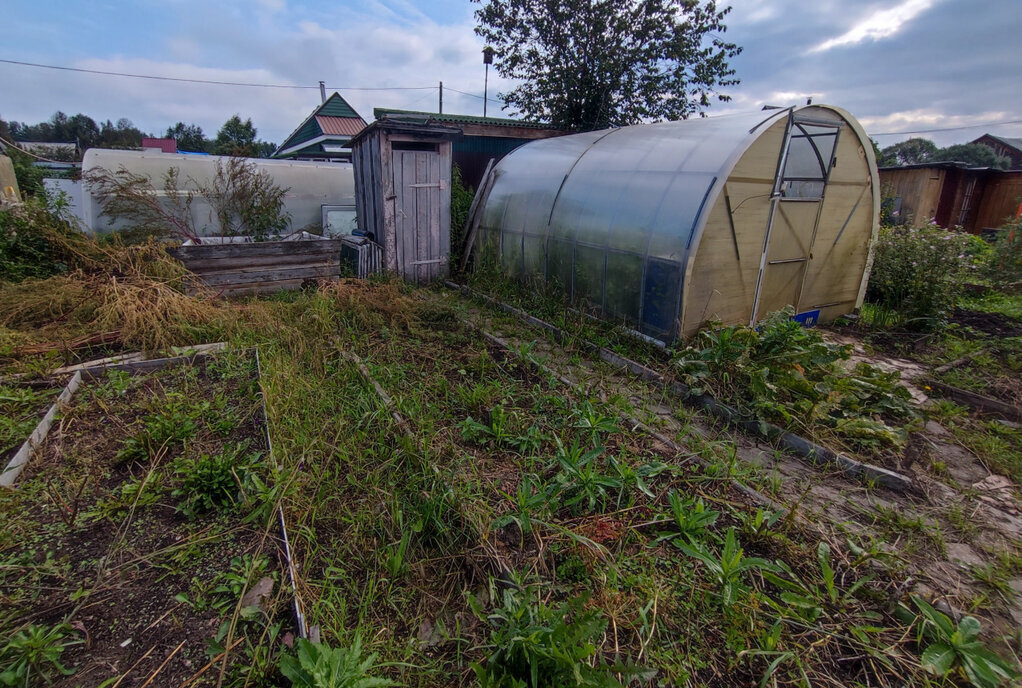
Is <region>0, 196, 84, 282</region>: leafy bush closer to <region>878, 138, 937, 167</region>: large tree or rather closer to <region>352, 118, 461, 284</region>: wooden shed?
<region>352, 118, 461, 284</region>: wooden shed

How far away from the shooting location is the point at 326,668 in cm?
163

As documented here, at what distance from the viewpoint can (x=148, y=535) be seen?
94.0 inches

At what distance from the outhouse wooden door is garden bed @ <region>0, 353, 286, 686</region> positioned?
504cm

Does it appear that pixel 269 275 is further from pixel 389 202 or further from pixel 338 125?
pixel 338 125

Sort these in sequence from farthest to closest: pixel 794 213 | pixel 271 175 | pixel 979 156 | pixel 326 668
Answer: pixel 979 156 < pixel 271 175 < pixel 794 213 < pixel 326 668

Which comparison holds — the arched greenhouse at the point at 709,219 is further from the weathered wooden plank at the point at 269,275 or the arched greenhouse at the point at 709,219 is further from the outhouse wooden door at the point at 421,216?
the weathered wooden plank at the point at 269,275

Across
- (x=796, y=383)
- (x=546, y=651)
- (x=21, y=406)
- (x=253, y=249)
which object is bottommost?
(x=546, y=651)

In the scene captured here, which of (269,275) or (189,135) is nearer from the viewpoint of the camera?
(269,275)

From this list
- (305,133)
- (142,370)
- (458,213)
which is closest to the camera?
(142,370)

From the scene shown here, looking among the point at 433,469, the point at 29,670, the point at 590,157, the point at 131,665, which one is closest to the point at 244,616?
the point at 131,665

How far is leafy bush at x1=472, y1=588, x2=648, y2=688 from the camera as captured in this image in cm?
169

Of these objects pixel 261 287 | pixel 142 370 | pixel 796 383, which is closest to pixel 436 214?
pixel 261 287

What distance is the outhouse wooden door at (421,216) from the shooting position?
25.5ft

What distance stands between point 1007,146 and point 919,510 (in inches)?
1704
